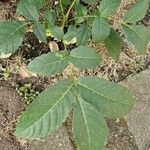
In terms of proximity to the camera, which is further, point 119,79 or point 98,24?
Answer: point 119,79

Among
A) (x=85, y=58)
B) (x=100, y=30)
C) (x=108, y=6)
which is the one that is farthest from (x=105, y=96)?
(x=108, y=6)

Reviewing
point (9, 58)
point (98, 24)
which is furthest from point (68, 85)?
point (9, 58)

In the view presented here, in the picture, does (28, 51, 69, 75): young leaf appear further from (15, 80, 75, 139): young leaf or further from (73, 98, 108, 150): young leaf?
(73, 98, 108, 150): young leaf

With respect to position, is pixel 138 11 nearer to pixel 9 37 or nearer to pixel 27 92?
pixel 9 37

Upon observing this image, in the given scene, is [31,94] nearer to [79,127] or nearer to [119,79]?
[119,79]

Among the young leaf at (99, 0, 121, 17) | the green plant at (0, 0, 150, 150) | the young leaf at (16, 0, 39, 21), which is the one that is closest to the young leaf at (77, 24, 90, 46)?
the green plant at (0, 0, 150, 150)

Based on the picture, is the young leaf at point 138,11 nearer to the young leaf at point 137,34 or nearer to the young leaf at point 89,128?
the young leaf at point 137,34

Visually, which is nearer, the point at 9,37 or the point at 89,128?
the point at 89,128

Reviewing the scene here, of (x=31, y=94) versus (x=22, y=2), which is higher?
(x=22, y=2)
